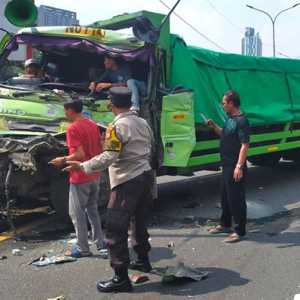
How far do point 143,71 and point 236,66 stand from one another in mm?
1994

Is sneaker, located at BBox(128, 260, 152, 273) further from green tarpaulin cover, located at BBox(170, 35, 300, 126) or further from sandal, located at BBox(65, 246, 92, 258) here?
green tarpaulin cover, located at BBox(170, 35, 300, 126)

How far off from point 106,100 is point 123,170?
97.2 inches

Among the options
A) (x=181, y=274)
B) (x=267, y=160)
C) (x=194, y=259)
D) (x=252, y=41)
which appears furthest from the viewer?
(x=252, y=41)

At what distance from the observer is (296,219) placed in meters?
7.86

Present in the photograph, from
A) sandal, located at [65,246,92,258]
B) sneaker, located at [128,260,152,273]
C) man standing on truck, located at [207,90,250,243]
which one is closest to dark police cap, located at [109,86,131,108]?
sneaker, located at [128,260,152,273]

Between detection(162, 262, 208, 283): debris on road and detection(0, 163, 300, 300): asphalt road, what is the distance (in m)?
0.07

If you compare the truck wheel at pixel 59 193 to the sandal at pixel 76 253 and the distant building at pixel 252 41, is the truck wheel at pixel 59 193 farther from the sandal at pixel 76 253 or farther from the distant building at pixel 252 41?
the distant building at pixel 252 41

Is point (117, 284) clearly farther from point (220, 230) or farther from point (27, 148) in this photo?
point (220, 230)

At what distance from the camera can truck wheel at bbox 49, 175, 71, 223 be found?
689cm

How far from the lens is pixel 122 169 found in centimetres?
511

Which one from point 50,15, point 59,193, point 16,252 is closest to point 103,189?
point 59,193

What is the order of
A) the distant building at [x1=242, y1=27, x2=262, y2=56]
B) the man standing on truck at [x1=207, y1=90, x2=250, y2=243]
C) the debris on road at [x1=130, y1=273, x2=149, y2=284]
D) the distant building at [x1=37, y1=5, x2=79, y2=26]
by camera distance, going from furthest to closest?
the distant building at [x1=242, y1=27, x2=262, y2=56] → the distant building at [x1=37, y1=5, x2=79, y2=26] → the man standing on truck at [x1=207, y1=90, x2=250, y2=243] → the debris on road at [x1=130, y1=273, x2=149, y2=284]

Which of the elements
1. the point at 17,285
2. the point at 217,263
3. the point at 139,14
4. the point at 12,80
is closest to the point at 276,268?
the point at 217,263

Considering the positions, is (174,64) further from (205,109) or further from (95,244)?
(95,244)
